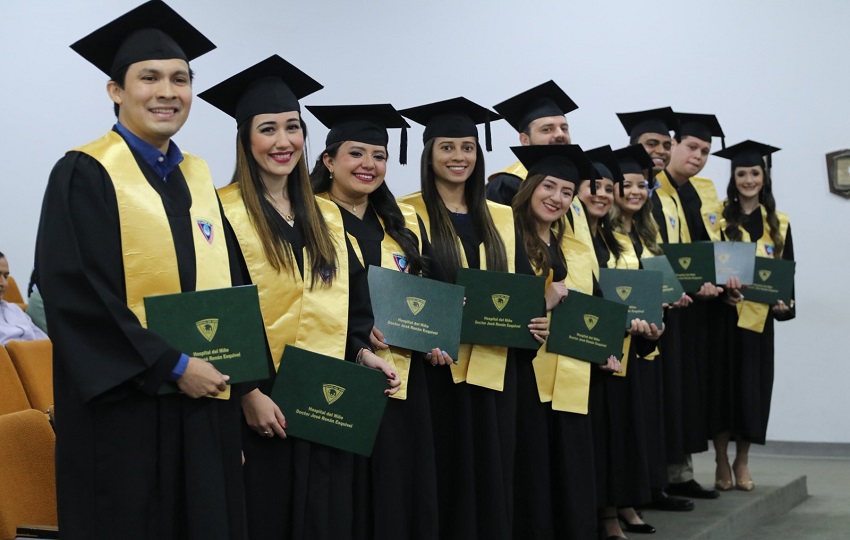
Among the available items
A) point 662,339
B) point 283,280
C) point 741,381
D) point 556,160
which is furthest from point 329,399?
point 741,381

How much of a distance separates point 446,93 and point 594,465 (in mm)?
4802

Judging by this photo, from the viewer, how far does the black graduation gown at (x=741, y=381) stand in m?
6.73

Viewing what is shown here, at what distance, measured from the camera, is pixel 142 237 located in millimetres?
2869

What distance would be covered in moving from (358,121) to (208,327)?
57.2 inches

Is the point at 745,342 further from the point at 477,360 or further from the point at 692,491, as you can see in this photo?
the point at 477,360

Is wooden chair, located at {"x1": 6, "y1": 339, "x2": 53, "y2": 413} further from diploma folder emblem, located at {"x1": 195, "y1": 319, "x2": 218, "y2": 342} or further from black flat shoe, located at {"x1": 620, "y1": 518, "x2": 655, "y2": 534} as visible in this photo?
black flat shoe, located at {"x1": 620, "y1": 518, "x2": 655, "y2": 534}

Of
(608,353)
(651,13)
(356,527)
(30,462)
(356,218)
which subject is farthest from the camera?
(651,13)

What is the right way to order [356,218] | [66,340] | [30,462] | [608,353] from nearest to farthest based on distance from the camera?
1. [66,340]
2. [30,462]
3. [356,218]
4. [608,353]

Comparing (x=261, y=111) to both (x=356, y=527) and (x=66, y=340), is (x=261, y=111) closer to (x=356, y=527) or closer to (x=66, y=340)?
(x=66, y=340)

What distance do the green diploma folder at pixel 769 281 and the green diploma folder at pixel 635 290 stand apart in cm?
157

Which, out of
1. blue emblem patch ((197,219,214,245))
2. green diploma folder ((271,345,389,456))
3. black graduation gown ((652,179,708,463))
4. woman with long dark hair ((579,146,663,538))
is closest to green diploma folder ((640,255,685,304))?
woman with long dark hair ((579,146,663,538))

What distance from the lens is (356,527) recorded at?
12.3 feet

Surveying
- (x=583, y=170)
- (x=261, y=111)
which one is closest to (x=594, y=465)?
(x=583, y=170)

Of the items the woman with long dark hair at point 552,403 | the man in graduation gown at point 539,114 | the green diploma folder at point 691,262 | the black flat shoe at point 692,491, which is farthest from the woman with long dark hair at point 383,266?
the black flat shoe at point 692,491
